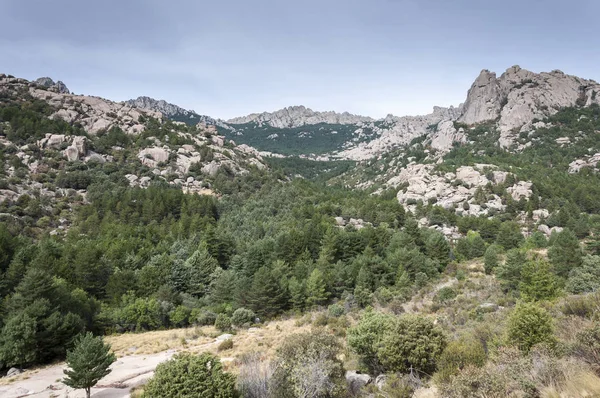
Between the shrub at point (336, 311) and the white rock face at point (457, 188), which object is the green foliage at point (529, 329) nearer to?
the shrub at point (336, 311)

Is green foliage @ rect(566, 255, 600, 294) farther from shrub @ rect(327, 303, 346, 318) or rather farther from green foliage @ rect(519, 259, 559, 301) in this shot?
shrub @ rect(327, 303, 346, 318)

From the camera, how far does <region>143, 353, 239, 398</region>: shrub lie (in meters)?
15.1

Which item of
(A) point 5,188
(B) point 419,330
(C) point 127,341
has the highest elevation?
(A) point 5,188

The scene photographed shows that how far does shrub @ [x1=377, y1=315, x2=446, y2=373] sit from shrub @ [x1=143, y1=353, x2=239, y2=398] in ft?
29.3

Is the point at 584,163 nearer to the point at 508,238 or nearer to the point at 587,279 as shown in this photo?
the point at 508,238

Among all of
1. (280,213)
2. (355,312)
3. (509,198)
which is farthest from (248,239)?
(509,198)

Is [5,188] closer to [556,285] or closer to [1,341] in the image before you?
[1,341]

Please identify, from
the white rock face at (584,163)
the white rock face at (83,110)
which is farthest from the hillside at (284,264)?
the white rock face at (584,163)

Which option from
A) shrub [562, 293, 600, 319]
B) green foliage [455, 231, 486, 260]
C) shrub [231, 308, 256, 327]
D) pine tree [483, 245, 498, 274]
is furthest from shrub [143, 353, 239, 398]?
green foliage [455, 231, 486, 260]

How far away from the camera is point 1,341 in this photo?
30.2 m

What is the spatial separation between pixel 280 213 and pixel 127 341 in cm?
4790

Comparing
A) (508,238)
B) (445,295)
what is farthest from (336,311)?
(508,238)

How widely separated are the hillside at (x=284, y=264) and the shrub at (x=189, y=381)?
53cm

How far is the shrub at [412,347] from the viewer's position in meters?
18.8
